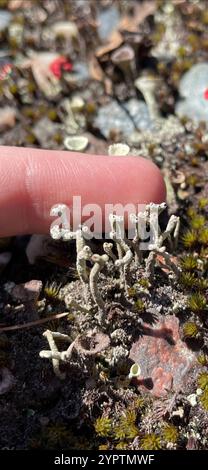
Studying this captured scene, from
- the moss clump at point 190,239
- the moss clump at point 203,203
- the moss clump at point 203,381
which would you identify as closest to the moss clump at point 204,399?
the moss clump at point 203,381

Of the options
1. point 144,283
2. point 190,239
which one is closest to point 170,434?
point 144,283

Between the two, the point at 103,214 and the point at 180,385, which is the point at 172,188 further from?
the point at 180,385

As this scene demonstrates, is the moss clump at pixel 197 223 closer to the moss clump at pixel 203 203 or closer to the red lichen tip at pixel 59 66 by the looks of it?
the moss clump at pixel 203 203

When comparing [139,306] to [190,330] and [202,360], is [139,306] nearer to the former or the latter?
[190,330]
